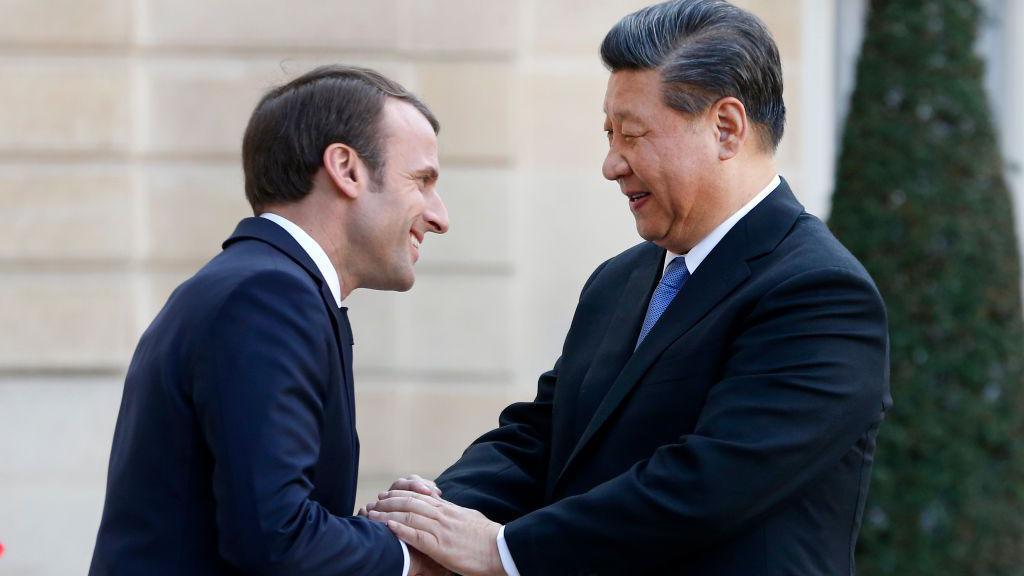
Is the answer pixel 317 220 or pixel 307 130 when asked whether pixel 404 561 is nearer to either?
pixel 317 220

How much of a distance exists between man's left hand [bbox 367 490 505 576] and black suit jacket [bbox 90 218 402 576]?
0.25 metres

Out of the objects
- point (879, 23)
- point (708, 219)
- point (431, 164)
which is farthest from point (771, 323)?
point (879, 23)

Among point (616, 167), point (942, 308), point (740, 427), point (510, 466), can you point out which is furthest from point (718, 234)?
point (942, 308)

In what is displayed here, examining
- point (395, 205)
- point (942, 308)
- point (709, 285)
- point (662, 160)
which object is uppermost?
point (662, 160)

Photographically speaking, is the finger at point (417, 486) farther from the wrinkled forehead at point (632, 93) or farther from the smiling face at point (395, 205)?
the wrinkled forehead at point (632, 93)

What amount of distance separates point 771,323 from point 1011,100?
14.4 feet

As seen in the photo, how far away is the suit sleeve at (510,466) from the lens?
305 cm

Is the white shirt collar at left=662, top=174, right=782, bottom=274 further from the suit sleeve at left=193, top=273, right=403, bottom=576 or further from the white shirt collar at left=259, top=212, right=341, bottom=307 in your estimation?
the suit sleeve at left=193, top=273, right=403, bottom=576

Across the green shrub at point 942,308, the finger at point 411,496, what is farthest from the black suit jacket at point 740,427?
the green shrub at point 942,308

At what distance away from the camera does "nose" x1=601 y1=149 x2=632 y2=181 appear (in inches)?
111

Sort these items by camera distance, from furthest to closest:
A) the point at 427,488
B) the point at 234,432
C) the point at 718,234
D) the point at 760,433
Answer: the point at 427,488 → the point at 718,234 → the point at 760,433 → the point at 234,432

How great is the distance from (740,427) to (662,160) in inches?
23.9

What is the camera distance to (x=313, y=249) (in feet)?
8.48

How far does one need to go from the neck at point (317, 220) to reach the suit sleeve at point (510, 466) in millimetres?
692
